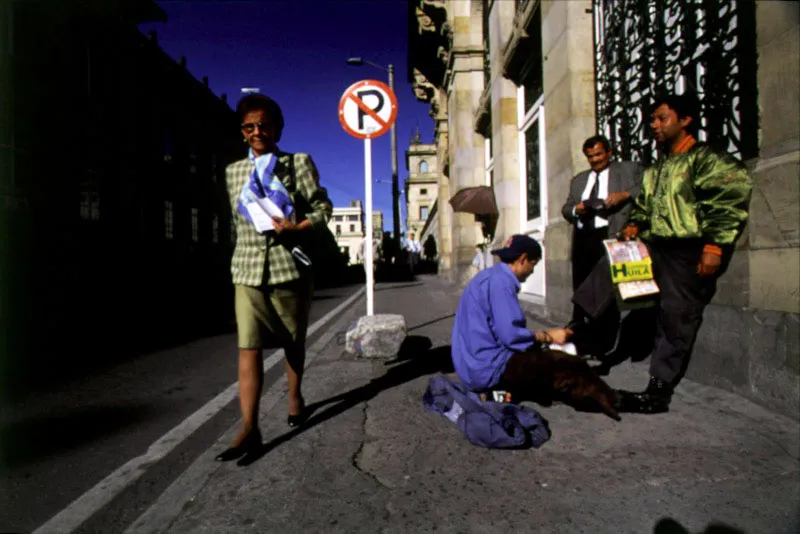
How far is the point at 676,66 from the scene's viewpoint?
4.05 metres

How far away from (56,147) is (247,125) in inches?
642

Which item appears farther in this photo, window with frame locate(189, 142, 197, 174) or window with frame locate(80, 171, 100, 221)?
window with frame locate(189, 142, 197, 174)

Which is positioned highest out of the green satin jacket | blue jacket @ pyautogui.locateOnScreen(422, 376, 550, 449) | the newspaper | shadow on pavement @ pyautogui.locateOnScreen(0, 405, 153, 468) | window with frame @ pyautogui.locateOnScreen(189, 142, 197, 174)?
window with frame @ pyautogui.locateOnScreen(189, 142, 197, 174)

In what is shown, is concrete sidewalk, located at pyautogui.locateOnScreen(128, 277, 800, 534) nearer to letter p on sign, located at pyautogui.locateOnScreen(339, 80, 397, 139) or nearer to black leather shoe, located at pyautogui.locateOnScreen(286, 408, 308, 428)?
black leather shoe, located at pyautogui.locateOnScreen(286, 408, 308, 428)

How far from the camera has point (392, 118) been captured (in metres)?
5.23

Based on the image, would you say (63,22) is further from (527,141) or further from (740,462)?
(740,462)

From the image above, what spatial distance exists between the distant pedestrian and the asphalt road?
0.51m

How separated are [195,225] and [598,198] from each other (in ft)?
84.1

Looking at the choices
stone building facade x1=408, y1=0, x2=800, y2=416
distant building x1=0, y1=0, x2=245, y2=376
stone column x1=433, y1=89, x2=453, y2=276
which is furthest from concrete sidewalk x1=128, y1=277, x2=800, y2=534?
stone column x1=433, y1=89, x2=453, y2=276

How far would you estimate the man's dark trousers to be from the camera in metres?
3.19

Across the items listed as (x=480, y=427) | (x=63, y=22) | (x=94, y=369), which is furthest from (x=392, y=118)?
(x=63, y=22)

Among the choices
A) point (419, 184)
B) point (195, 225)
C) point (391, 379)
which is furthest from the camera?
point (419, 184)

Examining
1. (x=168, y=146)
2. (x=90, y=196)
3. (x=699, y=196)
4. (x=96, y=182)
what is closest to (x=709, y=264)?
(x=699, y=196)

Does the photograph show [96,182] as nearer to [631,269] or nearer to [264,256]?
[264,256]
